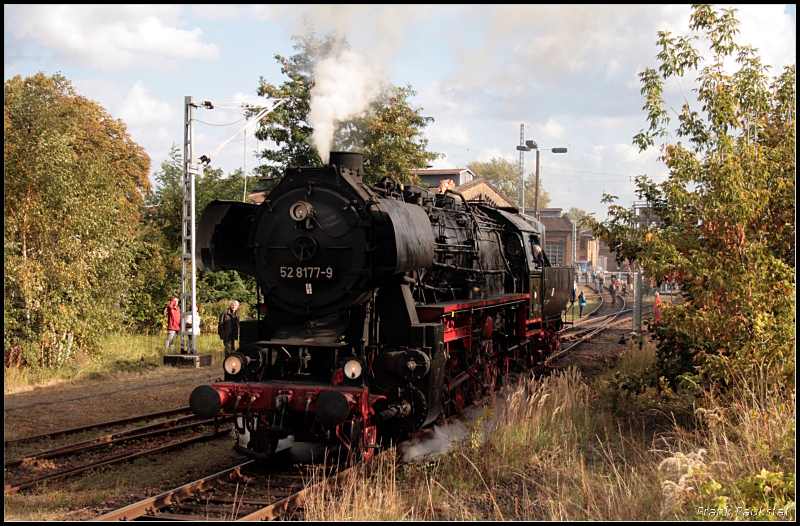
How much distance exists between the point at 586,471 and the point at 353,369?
2.49m

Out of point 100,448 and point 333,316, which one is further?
point 100,448

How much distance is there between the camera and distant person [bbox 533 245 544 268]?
1349cm

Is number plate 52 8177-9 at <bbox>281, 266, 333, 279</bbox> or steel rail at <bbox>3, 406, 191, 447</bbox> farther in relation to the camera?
steel rail at <bbox>3, 406, 191, 447</bbox>

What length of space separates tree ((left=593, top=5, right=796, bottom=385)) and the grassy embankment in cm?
63

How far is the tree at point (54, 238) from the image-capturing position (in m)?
12.1

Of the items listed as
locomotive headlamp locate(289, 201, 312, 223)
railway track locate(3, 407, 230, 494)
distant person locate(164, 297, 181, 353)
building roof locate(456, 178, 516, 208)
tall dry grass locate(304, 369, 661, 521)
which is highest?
building roof locate(456, 178, 516, 208)

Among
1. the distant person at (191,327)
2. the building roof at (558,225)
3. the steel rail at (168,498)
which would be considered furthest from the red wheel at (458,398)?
the building roof at (558,225)

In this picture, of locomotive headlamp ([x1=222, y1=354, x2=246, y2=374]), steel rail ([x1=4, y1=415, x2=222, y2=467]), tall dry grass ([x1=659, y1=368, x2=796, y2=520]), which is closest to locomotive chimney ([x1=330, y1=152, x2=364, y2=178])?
locomotive headlamp ([x1=222, y1=354, x2=246, y2=374])

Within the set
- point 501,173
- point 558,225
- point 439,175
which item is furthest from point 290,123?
point 501,173

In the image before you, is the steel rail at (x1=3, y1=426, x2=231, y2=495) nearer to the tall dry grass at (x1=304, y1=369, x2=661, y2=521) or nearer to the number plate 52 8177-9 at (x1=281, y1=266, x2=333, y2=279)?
the number plate 52 8177-9 at (x1=281, y1=266, x2=333, y2=279)

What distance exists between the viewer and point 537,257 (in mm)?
13680

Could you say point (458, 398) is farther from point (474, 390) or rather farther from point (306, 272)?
point (306, 272)

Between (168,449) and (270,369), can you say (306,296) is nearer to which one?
(270,369)

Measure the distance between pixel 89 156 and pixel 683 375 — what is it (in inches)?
450
